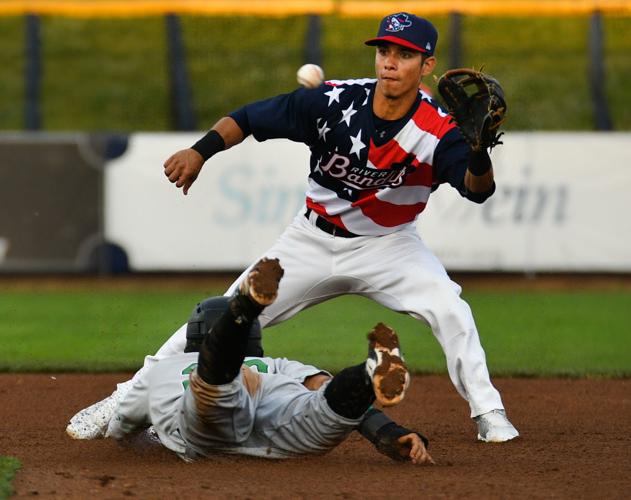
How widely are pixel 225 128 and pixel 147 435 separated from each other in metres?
1.52

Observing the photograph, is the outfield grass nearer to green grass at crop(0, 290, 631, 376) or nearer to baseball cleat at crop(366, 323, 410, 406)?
green grass at crop(0, 290, 631, 376)

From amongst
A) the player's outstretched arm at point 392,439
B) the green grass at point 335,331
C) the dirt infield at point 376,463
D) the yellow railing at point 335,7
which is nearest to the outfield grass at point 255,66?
the yellow railing at point 335,7

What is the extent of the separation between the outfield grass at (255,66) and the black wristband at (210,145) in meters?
12.1

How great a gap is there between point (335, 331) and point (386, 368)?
5855 mm

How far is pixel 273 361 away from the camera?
4934mm

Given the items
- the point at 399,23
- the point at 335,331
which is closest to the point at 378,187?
the point at 399,23

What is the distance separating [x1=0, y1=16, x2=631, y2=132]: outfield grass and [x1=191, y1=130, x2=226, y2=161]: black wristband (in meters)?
12.1

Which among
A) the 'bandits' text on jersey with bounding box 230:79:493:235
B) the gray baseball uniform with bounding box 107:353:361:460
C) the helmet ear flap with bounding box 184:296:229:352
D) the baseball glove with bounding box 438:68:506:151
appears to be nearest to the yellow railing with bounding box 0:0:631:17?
the 'bandits' text on jersey with bounding box 230:79:493:235

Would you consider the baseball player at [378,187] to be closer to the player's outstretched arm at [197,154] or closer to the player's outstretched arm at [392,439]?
the player's outstretched arm at [197,154]

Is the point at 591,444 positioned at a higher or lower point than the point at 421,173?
lower

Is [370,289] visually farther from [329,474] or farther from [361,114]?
[329,474]

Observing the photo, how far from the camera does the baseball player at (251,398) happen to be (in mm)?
4125

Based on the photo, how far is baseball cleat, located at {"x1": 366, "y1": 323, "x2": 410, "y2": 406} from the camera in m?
4.06

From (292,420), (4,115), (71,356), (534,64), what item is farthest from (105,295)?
(534,64)
